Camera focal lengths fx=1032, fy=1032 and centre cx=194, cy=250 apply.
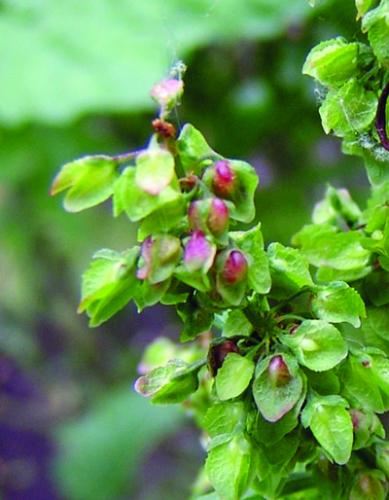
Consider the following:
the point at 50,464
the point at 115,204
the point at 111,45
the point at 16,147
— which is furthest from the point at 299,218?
the point at 115,204

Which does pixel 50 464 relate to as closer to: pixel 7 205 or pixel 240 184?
pixel 7 205

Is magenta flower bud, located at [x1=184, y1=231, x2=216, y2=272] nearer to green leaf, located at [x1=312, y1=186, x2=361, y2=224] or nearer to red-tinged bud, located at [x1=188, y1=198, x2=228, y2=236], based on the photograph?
red-tinged bud, located at [x1=188, y1=198, x2=228, y2=236]

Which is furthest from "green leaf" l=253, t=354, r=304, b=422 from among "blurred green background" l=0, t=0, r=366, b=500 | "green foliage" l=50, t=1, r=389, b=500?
"blurred green background" l=0, t=0, r=366, b=500

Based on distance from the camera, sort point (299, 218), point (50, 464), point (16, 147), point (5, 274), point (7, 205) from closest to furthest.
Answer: point (299, 218), point (16, 147), point (7, 205), point (50, 464), point (5, 274)

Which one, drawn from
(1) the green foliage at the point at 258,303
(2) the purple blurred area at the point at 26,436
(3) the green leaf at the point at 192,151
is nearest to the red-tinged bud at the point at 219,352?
(1) the green foliage at the point at 258,303

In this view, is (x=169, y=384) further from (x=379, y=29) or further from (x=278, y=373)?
(x=379, y=29)
